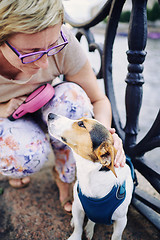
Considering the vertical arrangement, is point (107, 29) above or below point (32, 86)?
above

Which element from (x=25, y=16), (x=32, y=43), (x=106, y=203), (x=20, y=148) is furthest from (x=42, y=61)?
(x=106, y=203)

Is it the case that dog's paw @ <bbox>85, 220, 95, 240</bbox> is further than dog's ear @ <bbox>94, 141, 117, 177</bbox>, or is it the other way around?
dog's paw @ <bbox>85, 220, 95, 240</bbox>

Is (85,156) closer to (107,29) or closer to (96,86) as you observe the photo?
(96,86)

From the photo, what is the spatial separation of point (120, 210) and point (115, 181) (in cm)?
16

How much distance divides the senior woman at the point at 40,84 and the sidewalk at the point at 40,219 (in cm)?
11

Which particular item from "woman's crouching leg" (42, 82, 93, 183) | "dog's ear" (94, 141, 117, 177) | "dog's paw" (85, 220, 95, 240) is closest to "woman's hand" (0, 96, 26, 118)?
"woman's crouching leg" (42, 82, 93, 183)

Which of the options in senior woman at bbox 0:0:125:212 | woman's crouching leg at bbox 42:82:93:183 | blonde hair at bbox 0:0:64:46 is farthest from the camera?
woman's crouching leg at bbox 42:82:93:183

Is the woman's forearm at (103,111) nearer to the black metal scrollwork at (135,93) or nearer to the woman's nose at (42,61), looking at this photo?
the black metal scrollwork at (135,93)

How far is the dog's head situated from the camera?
1.03m

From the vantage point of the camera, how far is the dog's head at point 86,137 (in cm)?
103

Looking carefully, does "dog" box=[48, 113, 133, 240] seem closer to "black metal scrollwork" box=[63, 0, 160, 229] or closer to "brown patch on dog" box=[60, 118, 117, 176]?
"brown patch on dog" box=[60, 118, 117, 176]

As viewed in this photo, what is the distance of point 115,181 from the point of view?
1147 millimetres

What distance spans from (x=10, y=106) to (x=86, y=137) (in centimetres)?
49

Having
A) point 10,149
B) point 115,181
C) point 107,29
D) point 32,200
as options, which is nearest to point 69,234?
point 32,200
